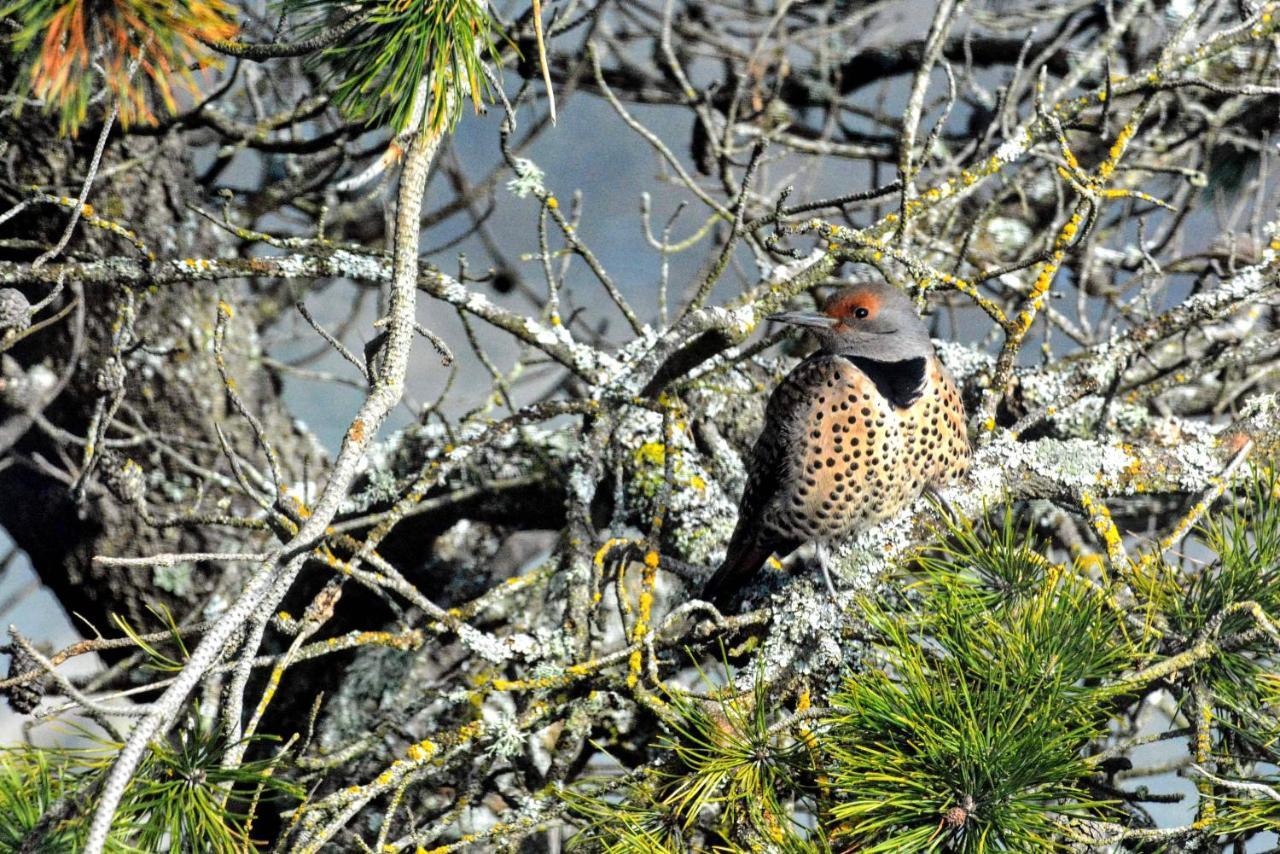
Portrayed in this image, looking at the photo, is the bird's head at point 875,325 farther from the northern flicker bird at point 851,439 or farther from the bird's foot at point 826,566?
the bird's foot at point 826,566

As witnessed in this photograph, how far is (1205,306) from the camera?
2.51 metres

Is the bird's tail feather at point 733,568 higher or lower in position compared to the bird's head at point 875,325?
lower

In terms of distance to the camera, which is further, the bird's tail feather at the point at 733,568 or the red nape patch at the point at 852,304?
the red nape patch at the point at 852,304

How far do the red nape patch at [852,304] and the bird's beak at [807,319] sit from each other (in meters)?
0.02

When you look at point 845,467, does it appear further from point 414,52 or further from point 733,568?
point 414,52

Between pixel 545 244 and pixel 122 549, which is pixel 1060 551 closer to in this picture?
pixel 545 244

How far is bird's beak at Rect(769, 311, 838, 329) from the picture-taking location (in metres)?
2.53

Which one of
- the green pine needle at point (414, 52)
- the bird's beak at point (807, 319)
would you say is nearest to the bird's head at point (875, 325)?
the bird's beak at point (807, 319)

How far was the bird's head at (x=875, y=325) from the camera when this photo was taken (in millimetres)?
2654

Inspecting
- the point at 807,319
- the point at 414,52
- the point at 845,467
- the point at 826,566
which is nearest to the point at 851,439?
the point at 845,467

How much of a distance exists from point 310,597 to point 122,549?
59 cm

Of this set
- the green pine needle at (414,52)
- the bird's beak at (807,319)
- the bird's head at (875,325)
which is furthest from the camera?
the bird's head at (875,325)

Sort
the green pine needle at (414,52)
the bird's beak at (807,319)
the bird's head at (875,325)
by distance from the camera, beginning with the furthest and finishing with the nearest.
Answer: the bird's head at (875,325) < the bird's beak at (807,319) < the green pine needle at (414,52)

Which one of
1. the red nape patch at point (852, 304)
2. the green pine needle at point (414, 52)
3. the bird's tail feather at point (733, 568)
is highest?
the red nape patch at point (852, 304)
